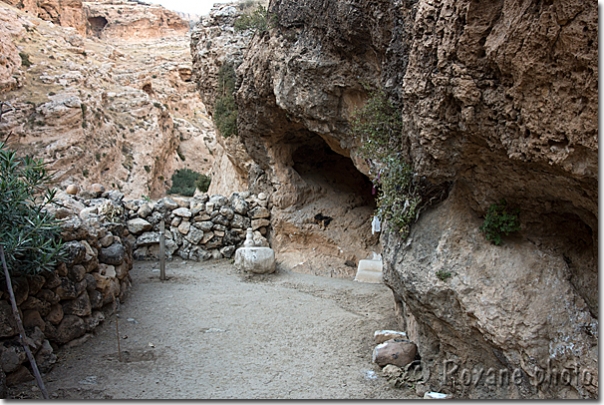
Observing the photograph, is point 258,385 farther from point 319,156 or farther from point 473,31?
point 319,156

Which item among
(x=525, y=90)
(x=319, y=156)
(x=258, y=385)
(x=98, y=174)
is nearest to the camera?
(x=525, y=90)

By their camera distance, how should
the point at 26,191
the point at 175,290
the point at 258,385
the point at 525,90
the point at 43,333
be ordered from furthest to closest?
the point at 175,290
the point at 43,333
the point at 258,385
the point at 26,191
the point at 525,90

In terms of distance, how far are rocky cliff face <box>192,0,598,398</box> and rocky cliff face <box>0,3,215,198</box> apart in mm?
12486

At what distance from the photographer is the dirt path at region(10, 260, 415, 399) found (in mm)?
4961

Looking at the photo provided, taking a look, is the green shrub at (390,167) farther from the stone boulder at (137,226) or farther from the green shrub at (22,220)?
the stone boulder at (137,226)

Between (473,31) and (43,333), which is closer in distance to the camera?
(473,31)

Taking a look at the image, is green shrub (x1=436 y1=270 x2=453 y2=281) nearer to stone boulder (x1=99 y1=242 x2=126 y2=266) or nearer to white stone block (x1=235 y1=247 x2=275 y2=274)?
stone boulder (x1=99 y1=242 x2=126 y2=266)

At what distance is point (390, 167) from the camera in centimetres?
535

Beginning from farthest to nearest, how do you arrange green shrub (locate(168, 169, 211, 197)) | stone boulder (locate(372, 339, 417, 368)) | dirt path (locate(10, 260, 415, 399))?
green shrub (locate(168, 169, 211, 197)) < stone boulder (locate(372, 339, 417, 368)) < dirt path (locate(10, 260, 415, 399))

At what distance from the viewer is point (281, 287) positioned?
363 inches

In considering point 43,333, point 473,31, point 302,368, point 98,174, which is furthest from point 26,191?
point 98,174

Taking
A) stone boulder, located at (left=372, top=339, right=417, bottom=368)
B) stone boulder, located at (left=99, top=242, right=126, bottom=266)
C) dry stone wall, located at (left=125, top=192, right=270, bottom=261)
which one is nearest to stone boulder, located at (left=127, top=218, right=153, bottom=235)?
dry stone wall, located at (left=125, top=192, right=270, bottom=261)

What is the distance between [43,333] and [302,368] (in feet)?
9.42

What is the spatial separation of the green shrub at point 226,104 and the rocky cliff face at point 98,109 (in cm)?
585
